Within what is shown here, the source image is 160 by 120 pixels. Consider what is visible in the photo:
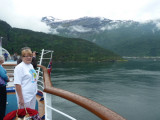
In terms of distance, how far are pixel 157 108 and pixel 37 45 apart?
108 meters

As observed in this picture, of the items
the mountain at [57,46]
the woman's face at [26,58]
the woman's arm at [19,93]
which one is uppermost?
the mountain at [57,46]

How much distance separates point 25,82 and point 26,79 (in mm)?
45

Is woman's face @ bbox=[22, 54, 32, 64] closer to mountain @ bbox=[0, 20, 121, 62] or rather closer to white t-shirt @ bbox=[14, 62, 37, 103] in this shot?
white t-shirt @ bbox=[14, 62, 37, 103]

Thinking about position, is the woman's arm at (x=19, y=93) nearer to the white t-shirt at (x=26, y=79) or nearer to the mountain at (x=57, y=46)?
the white t-shirt at (x=26, y=79)

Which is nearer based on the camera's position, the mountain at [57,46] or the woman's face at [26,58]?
the woman's face at [26,58]

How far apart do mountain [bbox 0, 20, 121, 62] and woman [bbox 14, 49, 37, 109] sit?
295 ft

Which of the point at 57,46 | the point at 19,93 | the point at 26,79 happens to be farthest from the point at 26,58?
the point at 57,46

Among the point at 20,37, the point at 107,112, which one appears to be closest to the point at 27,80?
the point at 107,112

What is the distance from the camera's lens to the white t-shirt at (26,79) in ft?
7.64

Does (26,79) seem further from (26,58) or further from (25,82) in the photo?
(26,58)

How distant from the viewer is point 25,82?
7.85 ft

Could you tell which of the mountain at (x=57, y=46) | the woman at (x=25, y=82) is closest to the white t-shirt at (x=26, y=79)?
the woman at (x=25, y=82)

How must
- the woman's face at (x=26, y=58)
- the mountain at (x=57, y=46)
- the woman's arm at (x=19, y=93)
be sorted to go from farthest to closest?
the mountain at (x=57, y=46), the woman's face at (x=26, y=58), the woman's arm at (x=19, y=93)

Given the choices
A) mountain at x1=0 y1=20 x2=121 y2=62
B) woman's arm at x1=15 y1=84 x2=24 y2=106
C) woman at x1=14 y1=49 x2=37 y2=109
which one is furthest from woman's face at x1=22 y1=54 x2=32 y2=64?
mountain at x1=0 y1=20 x2=121 y2=62
